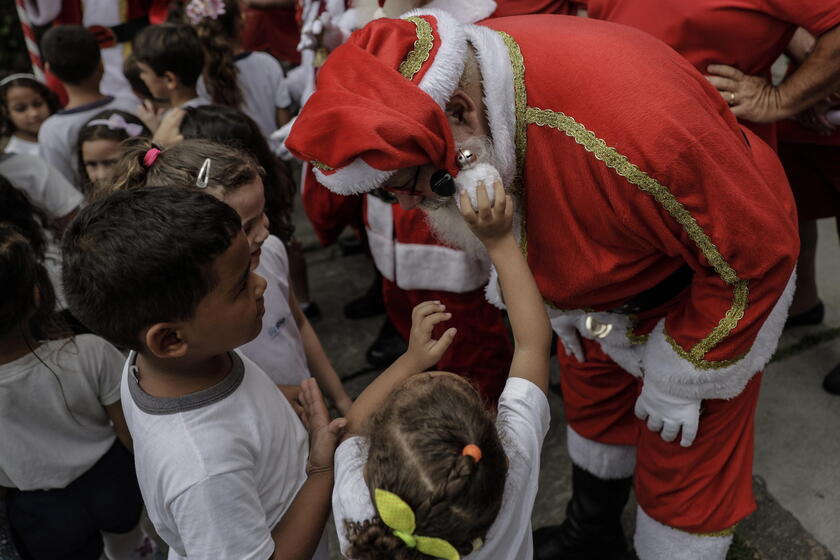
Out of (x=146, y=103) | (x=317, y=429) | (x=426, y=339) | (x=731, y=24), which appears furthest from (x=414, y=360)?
(x=146, y=103)

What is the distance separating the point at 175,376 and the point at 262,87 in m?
2.82

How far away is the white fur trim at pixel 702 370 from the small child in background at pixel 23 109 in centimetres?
341

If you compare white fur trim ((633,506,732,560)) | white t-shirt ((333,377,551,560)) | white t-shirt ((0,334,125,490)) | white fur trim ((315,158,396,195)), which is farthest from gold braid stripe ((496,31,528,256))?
white t-shirt ((0,334,125,490))

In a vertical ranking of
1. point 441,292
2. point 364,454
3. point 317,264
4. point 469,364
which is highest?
point 364,454

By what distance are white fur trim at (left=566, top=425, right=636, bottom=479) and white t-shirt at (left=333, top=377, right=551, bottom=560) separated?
631mm

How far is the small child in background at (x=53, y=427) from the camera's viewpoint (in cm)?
167

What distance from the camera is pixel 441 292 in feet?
8.08

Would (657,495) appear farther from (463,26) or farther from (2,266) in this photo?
(2,266)

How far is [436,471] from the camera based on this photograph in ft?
3.79

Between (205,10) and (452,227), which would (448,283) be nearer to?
(452,227)

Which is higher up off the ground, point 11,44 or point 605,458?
point 605,458

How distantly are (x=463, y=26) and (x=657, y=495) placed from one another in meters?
1.20

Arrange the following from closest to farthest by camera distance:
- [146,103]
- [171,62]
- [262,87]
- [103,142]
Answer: [103,142] → [171,62] → [146,103] → [262,87]

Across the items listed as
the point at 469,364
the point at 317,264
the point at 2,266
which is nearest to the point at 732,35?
the point at 469,364
